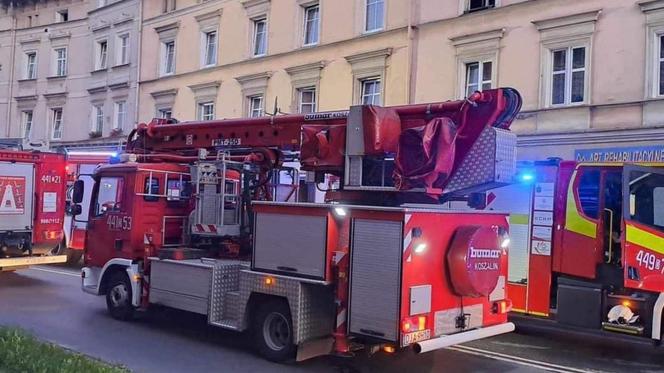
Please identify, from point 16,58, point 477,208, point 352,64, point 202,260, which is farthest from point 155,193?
point 16,58

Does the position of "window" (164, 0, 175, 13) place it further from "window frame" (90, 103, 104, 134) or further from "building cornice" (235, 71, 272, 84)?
"window frame" (90, 103, 104, 134)

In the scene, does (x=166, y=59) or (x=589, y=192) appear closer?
(x=589, y=192)

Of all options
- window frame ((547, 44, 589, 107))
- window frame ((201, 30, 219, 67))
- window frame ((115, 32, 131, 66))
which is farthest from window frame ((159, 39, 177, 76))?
window frame ((547, 44, 589, 107))

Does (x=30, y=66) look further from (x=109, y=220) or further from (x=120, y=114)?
(x=109, y=220)

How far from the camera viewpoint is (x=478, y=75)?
2091cm

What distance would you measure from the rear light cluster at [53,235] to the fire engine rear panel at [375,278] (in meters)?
9.58

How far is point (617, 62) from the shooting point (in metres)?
17.9

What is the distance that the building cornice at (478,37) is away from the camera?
20.2 meters

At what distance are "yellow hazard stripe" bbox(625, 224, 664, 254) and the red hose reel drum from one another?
2299 millimetres

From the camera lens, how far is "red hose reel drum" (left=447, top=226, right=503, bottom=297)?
7.49m

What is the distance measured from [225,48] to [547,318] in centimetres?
2168

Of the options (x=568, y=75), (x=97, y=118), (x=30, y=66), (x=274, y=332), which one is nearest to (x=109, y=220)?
(x=274, y=332)

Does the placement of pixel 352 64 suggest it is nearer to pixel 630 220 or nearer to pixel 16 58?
pixel 630 220

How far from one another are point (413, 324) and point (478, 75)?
15.1 m
